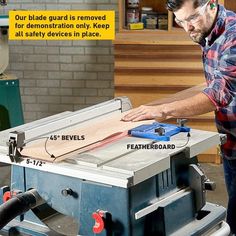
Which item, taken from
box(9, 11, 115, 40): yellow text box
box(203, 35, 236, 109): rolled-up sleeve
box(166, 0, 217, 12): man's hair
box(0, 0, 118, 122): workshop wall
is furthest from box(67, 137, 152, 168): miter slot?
box(0, 0, 118, 122): workshop wall

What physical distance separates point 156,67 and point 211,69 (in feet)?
5.39

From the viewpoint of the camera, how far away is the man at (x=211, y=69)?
5.68ft

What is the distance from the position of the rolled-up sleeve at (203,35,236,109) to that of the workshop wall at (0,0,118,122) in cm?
267

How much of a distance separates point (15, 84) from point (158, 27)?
1172 mm

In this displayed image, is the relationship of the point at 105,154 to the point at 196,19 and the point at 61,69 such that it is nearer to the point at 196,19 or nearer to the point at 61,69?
the point at 196,19

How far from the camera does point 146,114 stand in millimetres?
1706

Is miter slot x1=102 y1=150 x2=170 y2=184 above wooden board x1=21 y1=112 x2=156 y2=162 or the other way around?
the other way around

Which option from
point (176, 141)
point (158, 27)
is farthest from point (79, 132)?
point (158, 27)

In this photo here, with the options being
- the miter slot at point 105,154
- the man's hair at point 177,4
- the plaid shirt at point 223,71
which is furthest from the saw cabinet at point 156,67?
the miter slot at point 105,154

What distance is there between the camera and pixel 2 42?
3.66 meters

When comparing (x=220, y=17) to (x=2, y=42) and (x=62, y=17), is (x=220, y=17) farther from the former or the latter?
(x=62, y=17)

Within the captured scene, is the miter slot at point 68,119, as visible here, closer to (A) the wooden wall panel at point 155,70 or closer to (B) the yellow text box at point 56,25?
(B) the yellow text box at point 56,25

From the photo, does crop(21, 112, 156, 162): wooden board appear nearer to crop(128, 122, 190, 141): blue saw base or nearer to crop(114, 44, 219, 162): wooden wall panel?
crop(128, 122, 190, 141): blue saw base

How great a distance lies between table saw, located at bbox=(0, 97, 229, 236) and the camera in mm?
1321
